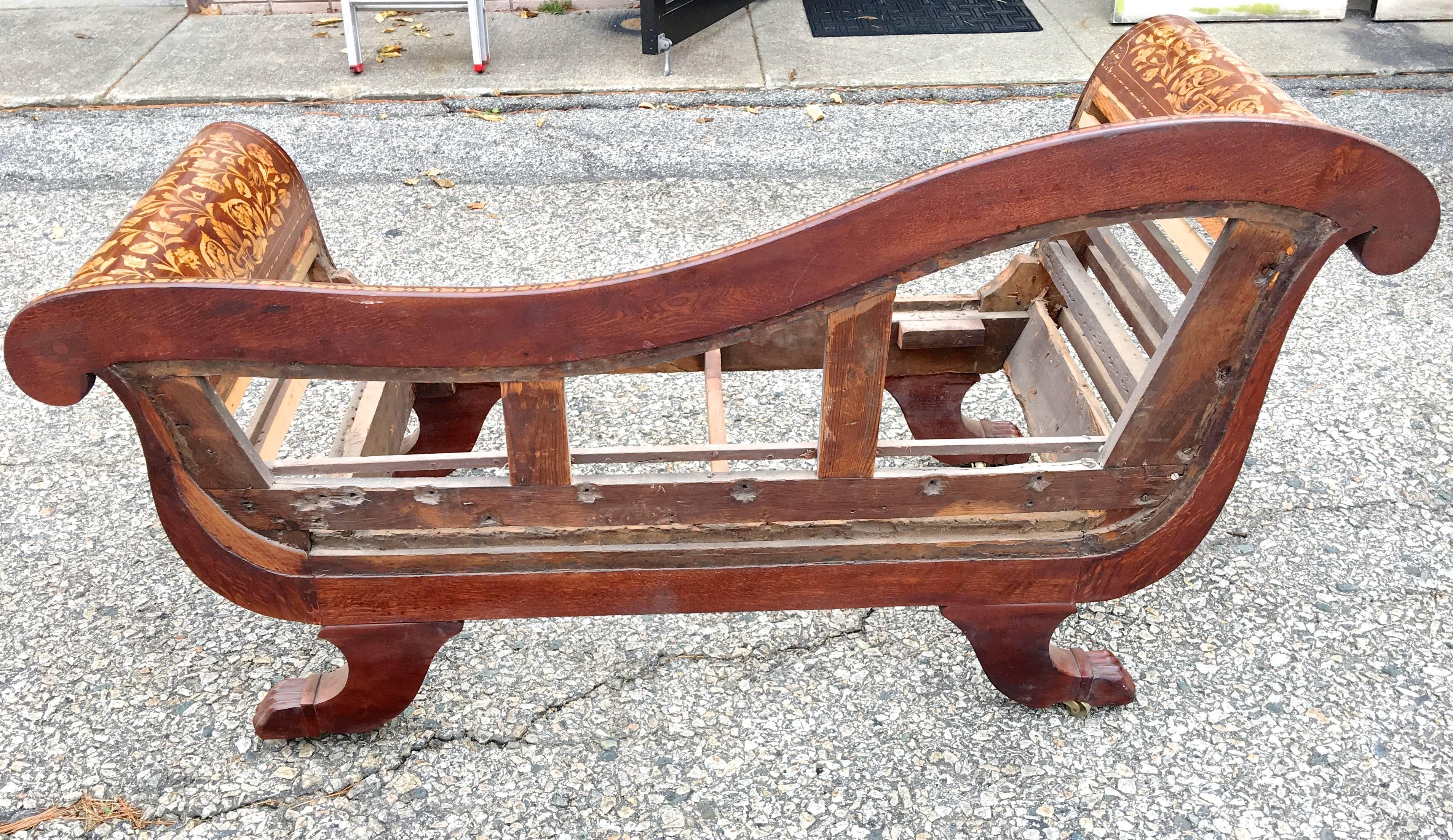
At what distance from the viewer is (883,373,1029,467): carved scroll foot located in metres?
2.38

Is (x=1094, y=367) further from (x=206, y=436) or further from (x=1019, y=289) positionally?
(x=206, y=436)

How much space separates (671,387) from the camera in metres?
2.85

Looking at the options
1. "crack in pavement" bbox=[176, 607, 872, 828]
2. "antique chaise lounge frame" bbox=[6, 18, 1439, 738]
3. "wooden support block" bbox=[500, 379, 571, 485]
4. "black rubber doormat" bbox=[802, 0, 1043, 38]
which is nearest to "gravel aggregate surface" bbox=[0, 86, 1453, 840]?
"crack in pavement" bbox=[176, 607, 872, 828]

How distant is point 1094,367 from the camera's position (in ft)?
6.59

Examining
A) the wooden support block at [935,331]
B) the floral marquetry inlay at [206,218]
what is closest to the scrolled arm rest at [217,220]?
the floral marquetry inlay at [206,218]

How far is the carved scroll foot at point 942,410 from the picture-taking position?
93.5 inches

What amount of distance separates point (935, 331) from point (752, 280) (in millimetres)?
1051

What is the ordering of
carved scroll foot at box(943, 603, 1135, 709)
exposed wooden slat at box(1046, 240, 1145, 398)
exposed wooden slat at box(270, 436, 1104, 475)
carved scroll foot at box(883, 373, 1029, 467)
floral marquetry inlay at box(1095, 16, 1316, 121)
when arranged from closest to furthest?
floral marquetry inlay at box(1095, 16, 1316, 121)
exposed wooden slat at box(270, 436, 1104, 475)
carved scroll foot at box(943, 603, 1135, 709)
exposed wooden slat at box(1046, 240, 1145, 398)
carved scroll foot at box(883, 373, 1029, 467)

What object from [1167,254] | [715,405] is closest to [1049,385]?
[1167,254]

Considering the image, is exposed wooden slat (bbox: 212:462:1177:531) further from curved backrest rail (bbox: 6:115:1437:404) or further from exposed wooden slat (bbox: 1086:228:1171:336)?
exposed wooden slat (bbox: 1086:228:1171:336)

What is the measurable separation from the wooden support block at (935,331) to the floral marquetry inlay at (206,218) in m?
1.19

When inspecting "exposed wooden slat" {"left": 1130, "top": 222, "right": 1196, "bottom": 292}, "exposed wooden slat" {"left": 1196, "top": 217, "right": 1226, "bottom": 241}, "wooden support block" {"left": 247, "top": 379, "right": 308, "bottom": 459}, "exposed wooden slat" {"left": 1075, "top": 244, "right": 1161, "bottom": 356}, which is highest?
"exposed wooden slat" {"left": 1196, "top": 217, "right": 1226, "bottom": 241}

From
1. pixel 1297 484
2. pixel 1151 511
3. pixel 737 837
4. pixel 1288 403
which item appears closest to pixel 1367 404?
pixel 1288 403

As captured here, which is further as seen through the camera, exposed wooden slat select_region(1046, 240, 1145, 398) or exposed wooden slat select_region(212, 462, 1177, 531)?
exposed wooden slat select_region(1046, 240, 1145, 398)
